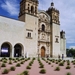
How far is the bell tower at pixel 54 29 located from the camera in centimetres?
3472

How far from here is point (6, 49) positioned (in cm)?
2673

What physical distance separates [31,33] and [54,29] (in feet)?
25.4

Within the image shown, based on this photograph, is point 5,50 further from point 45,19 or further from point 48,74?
point 48,74

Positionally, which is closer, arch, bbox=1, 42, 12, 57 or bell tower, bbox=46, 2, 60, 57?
arch, bbox=1, 42, 12, 57

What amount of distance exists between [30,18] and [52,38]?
25.6ft

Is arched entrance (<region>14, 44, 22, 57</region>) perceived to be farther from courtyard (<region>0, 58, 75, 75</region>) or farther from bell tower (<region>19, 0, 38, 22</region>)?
courtyard (<region>0, 58, 75, 75</region>)

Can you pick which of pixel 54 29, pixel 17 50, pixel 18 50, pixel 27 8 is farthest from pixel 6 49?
pixel 54 29

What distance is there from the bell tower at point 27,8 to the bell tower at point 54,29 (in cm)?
527

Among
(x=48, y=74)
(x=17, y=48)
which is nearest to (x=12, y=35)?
(x=17, y=48)

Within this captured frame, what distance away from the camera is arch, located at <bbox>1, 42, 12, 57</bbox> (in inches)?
1033

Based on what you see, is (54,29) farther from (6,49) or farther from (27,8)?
(6,49)

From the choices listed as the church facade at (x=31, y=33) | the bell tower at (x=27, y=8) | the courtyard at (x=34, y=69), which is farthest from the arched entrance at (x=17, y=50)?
the courtyard at (x=34, y=69)

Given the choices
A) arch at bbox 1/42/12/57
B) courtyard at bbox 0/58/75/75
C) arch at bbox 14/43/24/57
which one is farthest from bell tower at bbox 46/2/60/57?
courtyard at bbox 0/58/75/75

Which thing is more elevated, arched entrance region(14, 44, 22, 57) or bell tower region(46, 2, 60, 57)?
bell tower region(46, 2, 60, 57)
